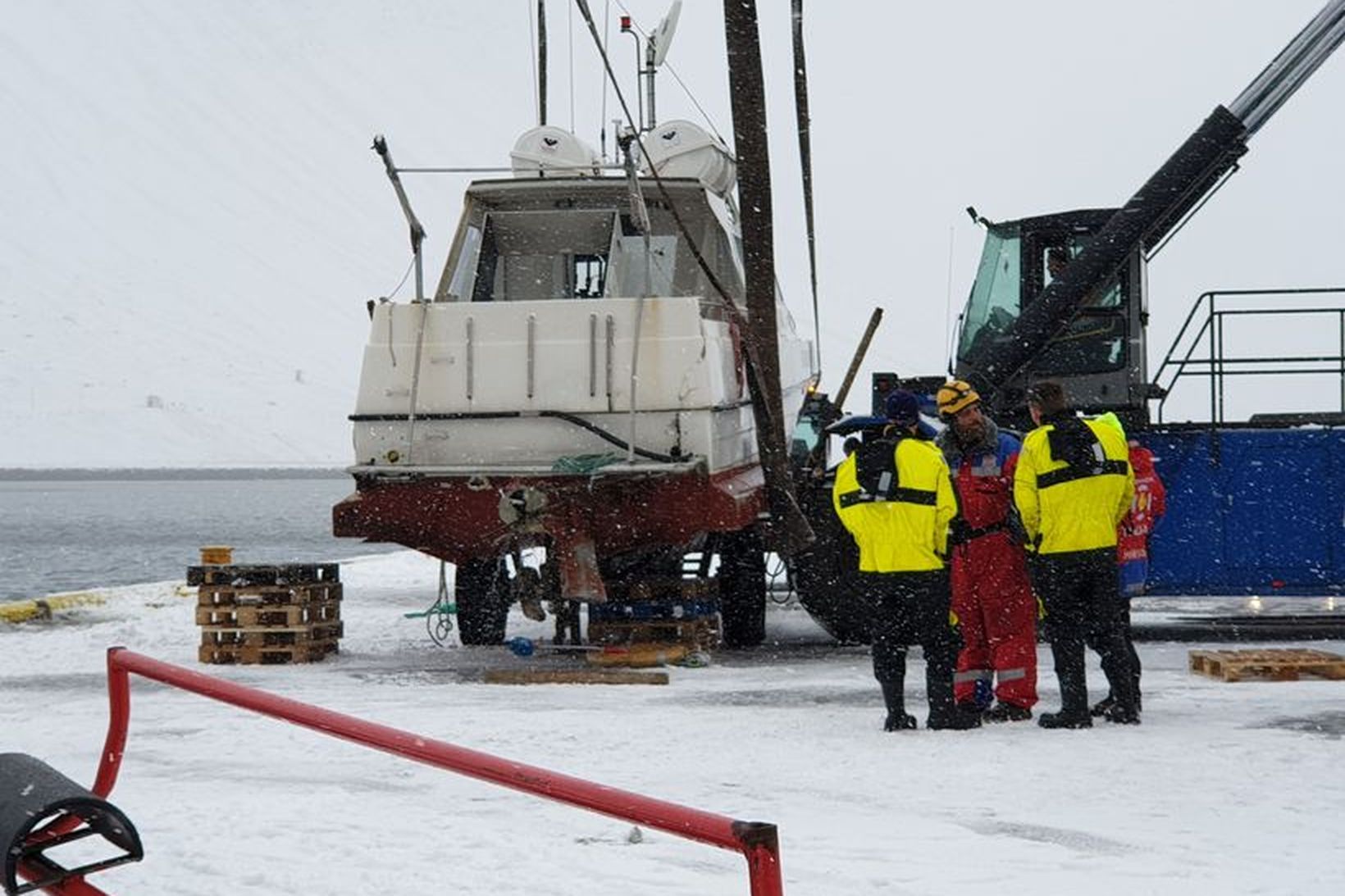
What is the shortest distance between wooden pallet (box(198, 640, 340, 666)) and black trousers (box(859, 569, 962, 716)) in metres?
5.28

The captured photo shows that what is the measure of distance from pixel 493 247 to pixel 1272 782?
305 inches

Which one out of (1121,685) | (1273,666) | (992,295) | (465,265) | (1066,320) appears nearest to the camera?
(1121,685)

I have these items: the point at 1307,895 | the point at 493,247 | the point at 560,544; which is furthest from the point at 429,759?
the point at 493,247

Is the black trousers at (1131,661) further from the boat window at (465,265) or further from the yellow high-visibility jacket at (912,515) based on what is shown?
the boat window at (465,265)

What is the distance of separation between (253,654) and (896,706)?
18.1 feet

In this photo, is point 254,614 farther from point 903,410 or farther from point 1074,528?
point 1074,528

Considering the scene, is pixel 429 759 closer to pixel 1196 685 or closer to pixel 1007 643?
pixel 1007 643

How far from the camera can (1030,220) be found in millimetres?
14945

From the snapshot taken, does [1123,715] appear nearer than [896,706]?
No

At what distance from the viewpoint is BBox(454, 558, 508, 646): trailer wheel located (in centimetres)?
1439

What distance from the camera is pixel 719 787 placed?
7816 mm

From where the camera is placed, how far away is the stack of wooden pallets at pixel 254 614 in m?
13.0

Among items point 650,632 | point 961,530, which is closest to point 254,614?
point 650,632

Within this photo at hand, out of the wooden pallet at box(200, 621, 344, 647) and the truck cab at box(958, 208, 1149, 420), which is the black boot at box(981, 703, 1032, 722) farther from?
the wooden pallet at box(200, 621, 344, 647)
